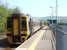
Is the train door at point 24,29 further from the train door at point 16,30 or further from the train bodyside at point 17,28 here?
the train door at point 16,30

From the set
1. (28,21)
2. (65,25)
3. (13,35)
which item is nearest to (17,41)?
(13,35)

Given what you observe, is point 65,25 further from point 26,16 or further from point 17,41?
point 26,16

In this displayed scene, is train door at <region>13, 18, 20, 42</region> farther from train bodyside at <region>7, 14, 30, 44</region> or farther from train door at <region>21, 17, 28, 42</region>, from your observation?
train door at <region>21, 17, 28, 42</region>

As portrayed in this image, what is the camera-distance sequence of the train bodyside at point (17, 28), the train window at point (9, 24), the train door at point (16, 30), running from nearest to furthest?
the train door at point (16, 30)
the train bodyside at point (17, 28)
the train window at point (9, 24)

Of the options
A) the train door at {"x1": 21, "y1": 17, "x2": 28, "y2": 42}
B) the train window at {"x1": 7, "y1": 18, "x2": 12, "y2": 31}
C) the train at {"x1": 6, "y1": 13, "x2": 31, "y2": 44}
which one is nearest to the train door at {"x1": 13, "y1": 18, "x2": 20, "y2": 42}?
the train at {"x1": 6, "y1": 13, "x2": 31, "y2": 44}

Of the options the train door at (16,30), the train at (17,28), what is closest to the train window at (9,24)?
the train at (17,28)

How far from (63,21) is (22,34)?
978cm

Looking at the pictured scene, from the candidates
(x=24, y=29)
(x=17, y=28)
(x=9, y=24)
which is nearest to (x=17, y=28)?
(x=17, y=28)

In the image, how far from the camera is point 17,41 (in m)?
13.4

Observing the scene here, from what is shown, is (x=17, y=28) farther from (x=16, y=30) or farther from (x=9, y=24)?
(x=9, y=24)

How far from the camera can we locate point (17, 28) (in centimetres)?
1271

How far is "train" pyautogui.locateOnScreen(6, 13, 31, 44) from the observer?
1292 centimetres

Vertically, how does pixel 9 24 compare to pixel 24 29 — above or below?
above

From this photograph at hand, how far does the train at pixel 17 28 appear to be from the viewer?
42.4ft
